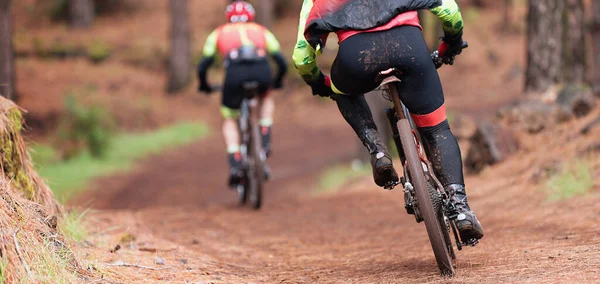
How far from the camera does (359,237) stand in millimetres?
6668

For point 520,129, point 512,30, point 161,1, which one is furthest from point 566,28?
point 161,1

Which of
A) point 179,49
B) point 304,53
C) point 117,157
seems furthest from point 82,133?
point 304,53

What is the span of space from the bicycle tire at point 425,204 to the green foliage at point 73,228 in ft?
7.11

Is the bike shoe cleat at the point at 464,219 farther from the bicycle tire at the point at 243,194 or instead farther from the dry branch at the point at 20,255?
the bicycle tire at the point at 243,194

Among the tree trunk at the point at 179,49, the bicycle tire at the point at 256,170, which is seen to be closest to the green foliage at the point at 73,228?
the bicycle tire at the point at 256,170

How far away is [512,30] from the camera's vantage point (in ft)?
101

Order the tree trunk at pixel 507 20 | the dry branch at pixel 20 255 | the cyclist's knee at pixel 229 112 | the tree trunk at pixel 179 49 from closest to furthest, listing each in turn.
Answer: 1. the dry branch at pixel 20 255
2. the cyclist's knee at pixel 229 112
3. the tree trunk at pixel 179 49
4. the tree trunk at pixel 507 20

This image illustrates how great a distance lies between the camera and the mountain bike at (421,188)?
4191 millimetres

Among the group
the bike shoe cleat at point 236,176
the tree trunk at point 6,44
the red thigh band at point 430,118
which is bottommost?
the bike shoe cleat at point 236,176

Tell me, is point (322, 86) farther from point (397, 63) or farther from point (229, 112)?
point (229, 112)

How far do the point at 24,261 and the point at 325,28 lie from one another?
6.37ft

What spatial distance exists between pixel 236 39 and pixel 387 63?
4.96 meters

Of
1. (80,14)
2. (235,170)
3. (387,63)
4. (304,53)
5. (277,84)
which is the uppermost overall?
(80,14)

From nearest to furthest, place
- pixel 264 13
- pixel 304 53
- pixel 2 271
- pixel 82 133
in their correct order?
1. pixel 2 271
2. pixel 304 53
3. pixel 82 133
4. pixel 264 13
